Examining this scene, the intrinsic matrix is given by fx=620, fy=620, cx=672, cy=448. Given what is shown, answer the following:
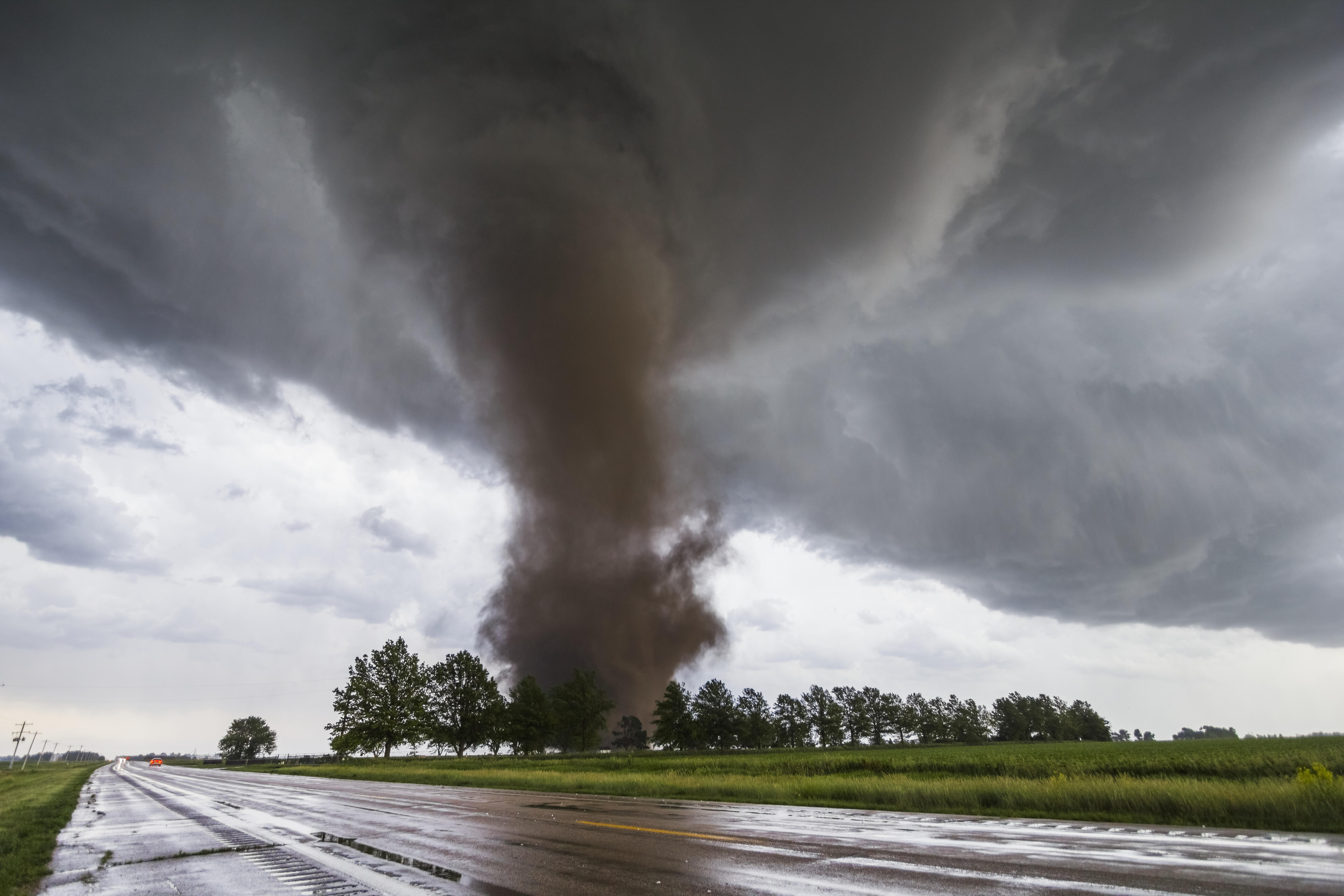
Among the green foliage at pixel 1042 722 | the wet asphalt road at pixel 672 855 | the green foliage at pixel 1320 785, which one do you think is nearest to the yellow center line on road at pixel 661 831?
the wet asphalt road at pixel 672 855

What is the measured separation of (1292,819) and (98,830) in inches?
1112

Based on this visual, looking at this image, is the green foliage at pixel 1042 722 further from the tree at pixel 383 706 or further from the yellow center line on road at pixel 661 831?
the yellow center line on road at pixel 661 831

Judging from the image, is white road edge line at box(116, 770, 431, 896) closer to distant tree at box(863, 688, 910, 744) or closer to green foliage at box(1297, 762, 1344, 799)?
green foliage at box(1297, 762, 1344, 799)

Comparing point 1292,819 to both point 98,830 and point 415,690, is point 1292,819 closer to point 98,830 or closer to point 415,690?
point 98,830

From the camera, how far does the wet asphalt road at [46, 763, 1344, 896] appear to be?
738 centimetres

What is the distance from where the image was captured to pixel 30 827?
55.1 ft

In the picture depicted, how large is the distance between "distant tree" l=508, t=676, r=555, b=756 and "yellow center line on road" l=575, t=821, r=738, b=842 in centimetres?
8876

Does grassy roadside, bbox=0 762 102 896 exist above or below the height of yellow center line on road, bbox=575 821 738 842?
below

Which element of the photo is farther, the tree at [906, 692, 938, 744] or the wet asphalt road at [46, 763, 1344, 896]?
the tree at [906, 692, 938, 744]

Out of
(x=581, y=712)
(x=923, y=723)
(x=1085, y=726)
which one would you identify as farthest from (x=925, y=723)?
(x=581, y=712)

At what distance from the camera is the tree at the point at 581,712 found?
10106 centimetres

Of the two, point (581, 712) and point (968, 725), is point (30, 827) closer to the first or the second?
point (581, 712)

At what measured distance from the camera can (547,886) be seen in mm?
7602

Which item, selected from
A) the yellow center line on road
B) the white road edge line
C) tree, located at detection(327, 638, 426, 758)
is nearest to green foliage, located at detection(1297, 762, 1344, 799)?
the yellow center line on road
